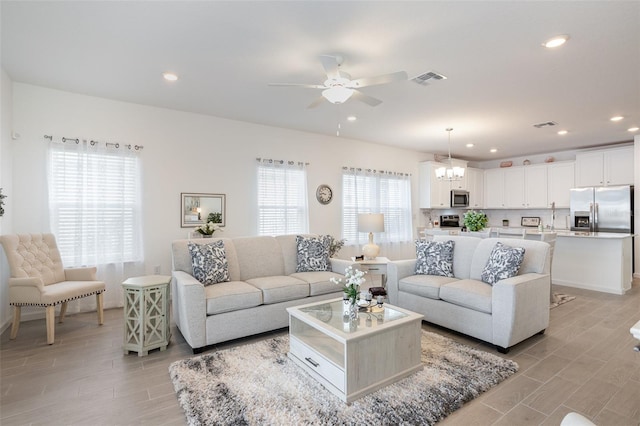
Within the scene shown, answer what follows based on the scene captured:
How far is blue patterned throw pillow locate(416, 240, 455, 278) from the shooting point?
12.7ft

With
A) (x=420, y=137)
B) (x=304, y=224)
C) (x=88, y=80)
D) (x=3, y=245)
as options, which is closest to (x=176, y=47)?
(x=88, y=80)

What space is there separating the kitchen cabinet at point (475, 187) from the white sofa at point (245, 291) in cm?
577

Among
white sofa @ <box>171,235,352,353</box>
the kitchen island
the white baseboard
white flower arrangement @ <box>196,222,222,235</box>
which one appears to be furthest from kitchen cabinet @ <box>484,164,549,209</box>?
white flower arrangement @ <box>196,222,222,235</box>

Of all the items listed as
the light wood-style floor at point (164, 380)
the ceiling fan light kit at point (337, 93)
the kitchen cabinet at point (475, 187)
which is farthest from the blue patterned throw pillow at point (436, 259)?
the kitchen cabinet at point (475, 187)

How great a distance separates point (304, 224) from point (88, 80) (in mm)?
3650

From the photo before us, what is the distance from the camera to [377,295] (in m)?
2.91

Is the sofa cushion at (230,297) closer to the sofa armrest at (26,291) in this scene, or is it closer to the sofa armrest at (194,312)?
the sofa armrest at (194,312)

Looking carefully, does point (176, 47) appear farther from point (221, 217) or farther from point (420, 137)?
point (420, 137)

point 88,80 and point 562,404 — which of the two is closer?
point 562,404

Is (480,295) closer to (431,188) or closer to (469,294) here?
(469,294)

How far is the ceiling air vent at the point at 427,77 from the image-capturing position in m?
3.28

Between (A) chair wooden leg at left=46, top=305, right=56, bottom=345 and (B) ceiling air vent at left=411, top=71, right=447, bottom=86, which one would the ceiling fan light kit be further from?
(A) chair wooden leg at left=46, top=305, right=56, bottom=345

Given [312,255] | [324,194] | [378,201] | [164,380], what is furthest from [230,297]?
[378,201]

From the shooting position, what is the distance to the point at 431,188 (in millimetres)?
7445
